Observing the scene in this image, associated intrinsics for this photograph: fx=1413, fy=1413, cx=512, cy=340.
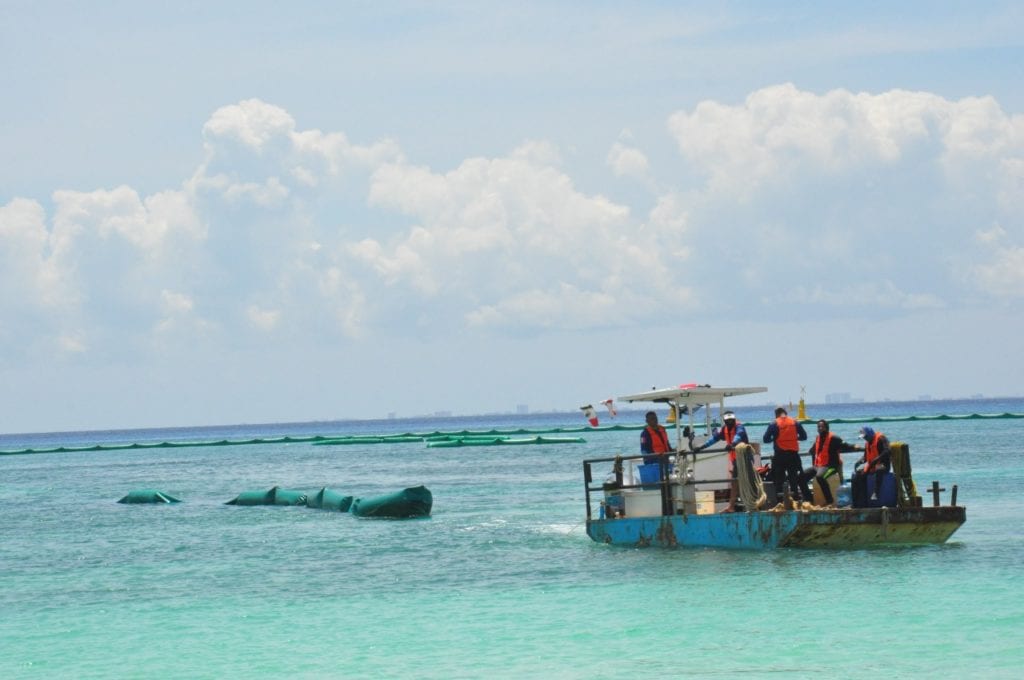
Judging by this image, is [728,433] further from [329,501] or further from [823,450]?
[329,501]

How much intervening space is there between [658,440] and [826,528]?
3799mm

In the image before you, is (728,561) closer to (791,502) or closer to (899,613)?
(791,502)

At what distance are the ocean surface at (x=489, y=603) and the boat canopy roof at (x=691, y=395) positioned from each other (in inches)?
116

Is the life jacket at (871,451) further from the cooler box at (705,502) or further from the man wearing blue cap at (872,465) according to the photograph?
the cooler box at (705,502)

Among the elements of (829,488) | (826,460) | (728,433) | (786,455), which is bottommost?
(829,488)

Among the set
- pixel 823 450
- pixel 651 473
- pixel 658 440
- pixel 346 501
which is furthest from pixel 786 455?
pixel 346 501

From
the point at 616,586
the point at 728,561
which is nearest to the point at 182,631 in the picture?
the point at 616,586

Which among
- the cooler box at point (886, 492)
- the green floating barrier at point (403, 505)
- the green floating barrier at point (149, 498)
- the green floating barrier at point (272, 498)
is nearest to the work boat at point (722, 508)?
the cooler box at point (886, 492)

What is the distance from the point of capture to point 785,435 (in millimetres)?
24703

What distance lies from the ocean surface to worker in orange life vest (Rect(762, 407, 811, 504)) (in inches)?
48.8

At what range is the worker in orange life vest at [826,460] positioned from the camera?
2480 cm

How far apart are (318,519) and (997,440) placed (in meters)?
57.2

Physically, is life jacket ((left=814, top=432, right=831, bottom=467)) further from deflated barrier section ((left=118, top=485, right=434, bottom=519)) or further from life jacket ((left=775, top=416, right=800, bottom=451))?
deflated barrier section ((left=118, top=485, right=434, bottom=519))

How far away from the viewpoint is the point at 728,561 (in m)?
24.3
